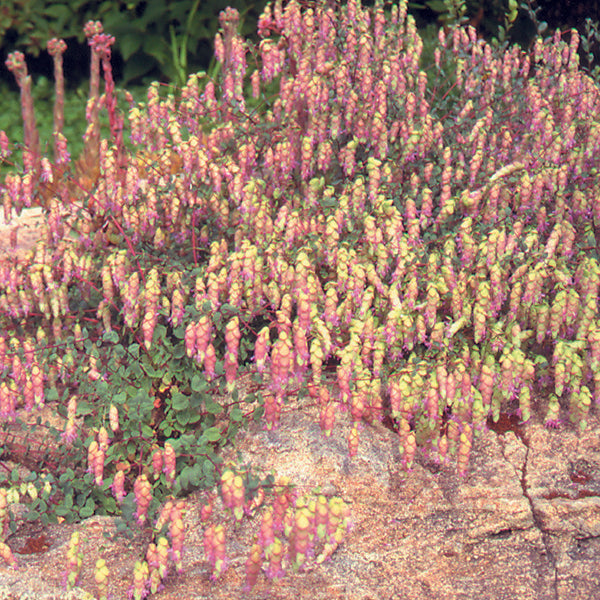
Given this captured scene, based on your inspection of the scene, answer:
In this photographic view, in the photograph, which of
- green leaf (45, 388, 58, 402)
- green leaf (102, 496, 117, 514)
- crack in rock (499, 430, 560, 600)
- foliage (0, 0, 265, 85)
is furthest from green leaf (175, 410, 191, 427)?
foliage (0, 0, 265, 85)

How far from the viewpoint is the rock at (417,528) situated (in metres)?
2.41

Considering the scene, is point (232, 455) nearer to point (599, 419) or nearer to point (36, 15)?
point (599, 419)

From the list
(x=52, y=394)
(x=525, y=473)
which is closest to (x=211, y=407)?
(x=52, y=394)

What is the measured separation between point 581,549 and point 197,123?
227 centimetres

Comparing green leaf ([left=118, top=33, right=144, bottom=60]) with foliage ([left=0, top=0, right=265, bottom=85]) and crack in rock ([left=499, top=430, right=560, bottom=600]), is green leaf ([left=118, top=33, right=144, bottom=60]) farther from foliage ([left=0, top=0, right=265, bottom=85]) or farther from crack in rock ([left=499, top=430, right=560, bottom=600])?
crack in rock ([left=499, top=430, right=560, bottom=600])

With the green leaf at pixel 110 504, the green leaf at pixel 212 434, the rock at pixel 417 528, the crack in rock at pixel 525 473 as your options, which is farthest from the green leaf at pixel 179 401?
the crack in rock at pixel 525 473

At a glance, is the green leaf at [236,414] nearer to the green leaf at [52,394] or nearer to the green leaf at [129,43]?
the green leaf at [52,394]

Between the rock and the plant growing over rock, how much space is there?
0.09 meters

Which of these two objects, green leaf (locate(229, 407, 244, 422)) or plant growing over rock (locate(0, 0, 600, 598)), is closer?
plant growing over rock (locate(0, 0, 600, 598))

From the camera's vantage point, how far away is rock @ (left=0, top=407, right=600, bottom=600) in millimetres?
2406

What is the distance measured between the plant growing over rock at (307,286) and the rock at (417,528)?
0.29 feet

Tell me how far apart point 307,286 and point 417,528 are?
904mm

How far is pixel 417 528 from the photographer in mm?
2609

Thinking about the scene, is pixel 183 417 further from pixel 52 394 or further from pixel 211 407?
pixel 52 394
